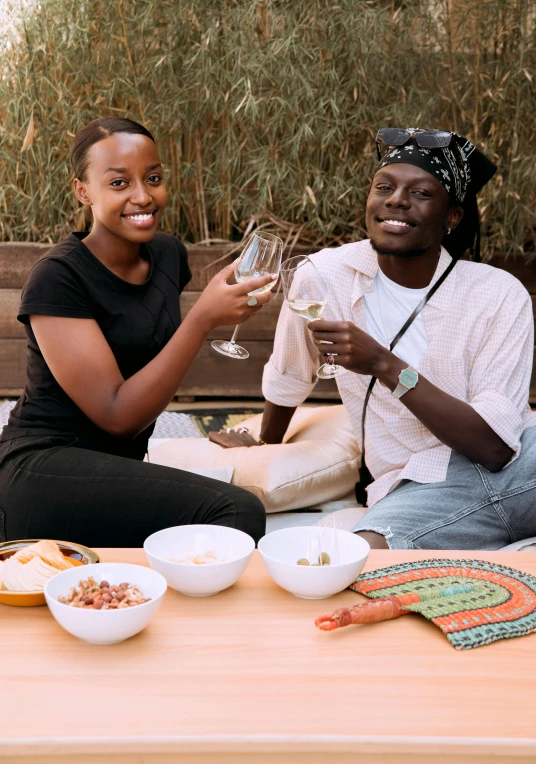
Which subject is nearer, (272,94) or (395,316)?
(395,316)

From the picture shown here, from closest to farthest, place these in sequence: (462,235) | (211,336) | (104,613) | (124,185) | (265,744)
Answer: (265,744) < (104,613) < (124,185) < (462,235) < (211,336)

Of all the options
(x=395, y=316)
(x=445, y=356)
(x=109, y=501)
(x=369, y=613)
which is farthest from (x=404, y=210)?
(x=369, y=613)

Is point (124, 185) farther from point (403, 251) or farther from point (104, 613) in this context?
point (104, 613)

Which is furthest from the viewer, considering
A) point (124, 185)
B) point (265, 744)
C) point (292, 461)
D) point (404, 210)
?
point (292, 461)

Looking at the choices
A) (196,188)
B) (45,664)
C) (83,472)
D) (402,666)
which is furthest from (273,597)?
(196,188)

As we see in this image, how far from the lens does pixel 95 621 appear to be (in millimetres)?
1173

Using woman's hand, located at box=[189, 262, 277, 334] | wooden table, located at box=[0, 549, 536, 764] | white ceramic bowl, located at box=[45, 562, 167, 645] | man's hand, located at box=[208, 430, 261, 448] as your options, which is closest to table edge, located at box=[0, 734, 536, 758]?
wooden table, located at box=[0, 549, 536, 764]

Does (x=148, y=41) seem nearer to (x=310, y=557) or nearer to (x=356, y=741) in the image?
(x=310, y=557)

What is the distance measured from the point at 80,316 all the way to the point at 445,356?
0.89 metres

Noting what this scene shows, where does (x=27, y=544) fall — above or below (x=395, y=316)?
below

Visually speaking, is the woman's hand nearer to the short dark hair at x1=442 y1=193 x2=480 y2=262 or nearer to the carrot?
the carrot

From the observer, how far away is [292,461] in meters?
2.50

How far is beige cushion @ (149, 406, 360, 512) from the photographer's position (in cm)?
247

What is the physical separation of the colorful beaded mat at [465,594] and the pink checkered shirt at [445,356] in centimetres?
64
